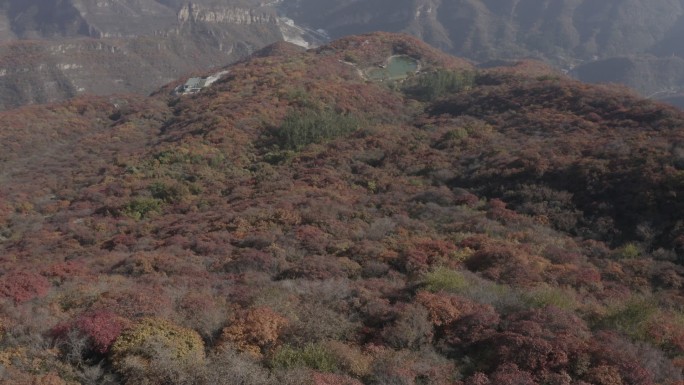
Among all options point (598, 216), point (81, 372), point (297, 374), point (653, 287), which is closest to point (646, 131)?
point (598, 216)

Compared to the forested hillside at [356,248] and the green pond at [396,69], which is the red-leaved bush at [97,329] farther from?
the green pond at [396,69]

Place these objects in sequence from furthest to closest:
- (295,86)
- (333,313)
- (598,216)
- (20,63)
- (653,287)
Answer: (20,63) → (295,86) → (598,216) → (653,287) → (333,313)

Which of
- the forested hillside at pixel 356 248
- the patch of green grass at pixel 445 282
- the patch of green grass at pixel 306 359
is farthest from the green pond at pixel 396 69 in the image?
the patch of green grass at pixel 306 359

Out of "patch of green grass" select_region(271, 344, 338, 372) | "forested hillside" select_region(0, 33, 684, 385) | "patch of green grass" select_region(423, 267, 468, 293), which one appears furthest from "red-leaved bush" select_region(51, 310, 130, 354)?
"patch of green grass" select_region(423, 267, 468, 293)

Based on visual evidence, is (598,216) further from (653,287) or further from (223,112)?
(223,112)

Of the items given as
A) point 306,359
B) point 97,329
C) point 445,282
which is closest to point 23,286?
point 97,329

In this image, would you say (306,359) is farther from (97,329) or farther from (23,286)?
(23,286)
